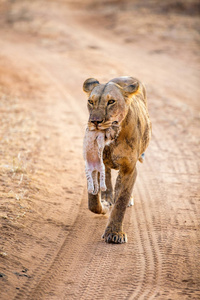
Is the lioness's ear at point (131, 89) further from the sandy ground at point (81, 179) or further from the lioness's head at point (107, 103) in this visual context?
the sandy ground at point (81, 179)

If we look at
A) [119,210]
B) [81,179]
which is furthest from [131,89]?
[81,179]

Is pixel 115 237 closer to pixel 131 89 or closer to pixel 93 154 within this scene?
pixel 93 154

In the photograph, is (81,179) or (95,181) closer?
(95,181)

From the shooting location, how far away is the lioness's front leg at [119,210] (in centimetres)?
563

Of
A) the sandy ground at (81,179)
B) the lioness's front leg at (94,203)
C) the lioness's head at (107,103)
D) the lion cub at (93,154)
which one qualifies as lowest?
the sandy ground at (81,179)

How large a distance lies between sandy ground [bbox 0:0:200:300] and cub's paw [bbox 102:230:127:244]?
0.09 m

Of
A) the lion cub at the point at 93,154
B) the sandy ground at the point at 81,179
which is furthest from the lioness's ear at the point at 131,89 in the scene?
the sandy ground at the point at 81,179

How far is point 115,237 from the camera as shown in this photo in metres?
5.61

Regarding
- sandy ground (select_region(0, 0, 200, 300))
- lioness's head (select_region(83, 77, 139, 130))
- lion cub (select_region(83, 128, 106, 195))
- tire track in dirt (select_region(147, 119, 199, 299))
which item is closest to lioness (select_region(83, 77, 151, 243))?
lioness's head (select_region(83, 77, 139, 130))

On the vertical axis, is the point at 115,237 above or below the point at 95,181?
below

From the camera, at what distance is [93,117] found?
5.01 m

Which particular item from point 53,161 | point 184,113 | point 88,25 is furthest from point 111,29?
point 53,161

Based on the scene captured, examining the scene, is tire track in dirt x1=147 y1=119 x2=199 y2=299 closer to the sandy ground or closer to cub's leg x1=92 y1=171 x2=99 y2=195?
the sandy ground

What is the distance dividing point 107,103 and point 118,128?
1.17ft
